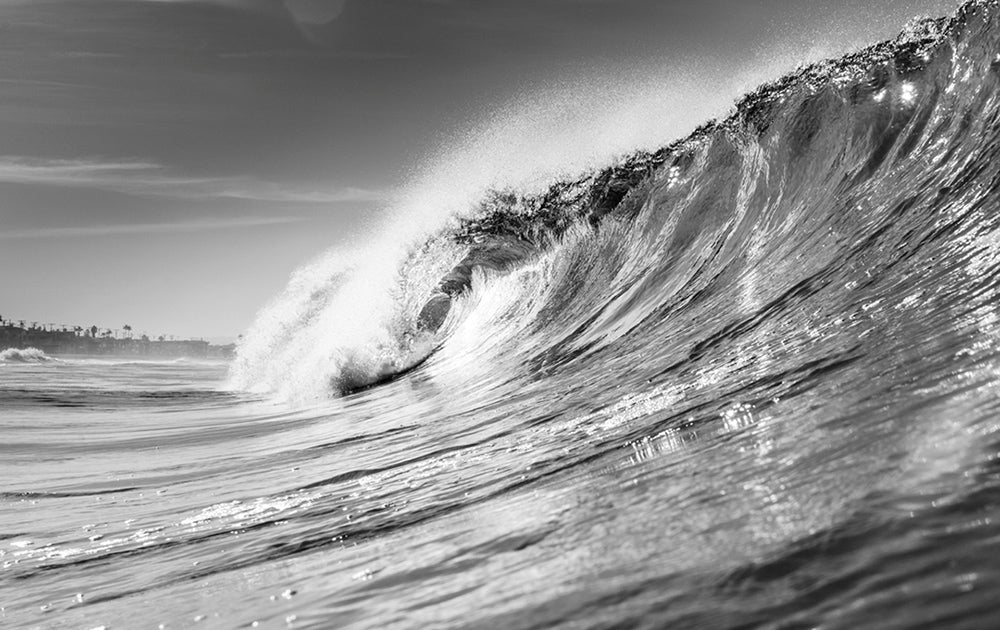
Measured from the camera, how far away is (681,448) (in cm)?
272

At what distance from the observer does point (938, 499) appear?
57.0 inches

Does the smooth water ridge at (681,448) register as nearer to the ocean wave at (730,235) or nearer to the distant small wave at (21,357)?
the ocean wave at (730,235)

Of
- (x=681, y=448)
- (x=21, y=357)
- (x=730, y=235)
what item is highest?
(x=21, y=357)

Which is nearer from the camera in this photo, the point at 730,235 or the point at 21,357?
the point at 730,235

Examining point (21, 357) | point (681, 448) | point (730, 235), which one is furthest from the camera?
point (21, 357)

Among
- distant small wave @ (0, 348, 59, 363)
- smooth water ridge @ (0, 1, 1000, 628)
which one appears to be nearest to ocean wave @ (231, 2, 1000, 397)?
smooth water ridge @ (0, 1, 1000, 628)

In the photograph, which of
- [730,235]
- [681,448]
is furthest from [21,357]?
[681,448]

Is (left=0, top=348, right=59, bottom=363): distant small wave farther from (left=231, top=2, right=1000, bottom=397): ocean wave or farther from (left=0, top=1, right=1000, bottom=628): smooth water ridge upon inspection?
(left=0, top=1, right=1000, bottom=628): smooth water ridge

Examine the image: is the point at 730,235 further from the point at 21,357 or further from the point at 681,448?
the point at 21,357

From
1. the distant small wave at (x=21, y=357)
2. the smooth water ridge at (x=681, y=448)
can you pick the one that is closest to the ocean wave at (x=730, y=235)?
the smooth water ridge at (x=681, y=448)

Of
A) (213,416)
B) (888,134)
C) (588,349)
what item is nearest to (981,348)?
(588,349)

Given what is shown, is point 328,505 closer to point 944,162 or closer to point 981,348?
point 981,348

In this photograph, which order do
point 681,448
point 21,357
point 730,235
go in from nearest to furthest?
point 681,448
point 730,235
point 21,357

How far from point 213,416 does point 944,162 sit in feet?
35.2
